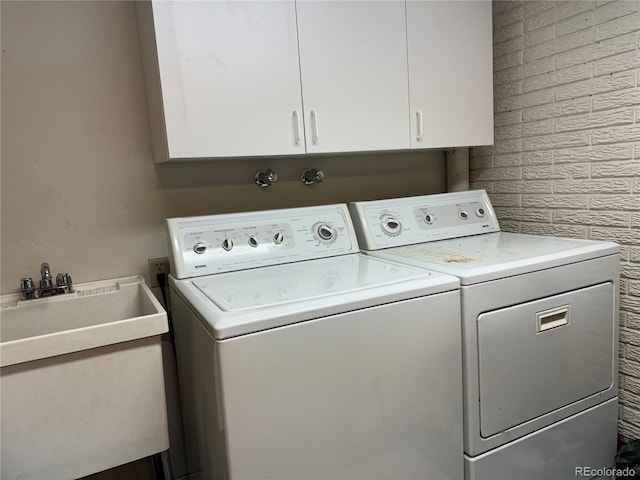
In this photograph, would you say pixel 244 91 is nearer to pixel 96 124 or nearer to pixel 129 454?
pixel 96 124

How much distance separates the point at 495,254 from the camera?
1499 millimetres

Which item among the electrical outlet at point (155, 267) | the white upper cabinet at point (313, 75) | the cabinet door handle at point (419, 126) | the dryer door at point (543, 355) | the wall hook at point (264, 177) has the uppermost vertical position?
the white upper cabinet at point (313, 75)

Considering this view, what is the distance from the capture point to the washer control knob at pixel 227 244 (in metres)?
1.55

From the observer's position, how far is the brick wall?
1.61 metres

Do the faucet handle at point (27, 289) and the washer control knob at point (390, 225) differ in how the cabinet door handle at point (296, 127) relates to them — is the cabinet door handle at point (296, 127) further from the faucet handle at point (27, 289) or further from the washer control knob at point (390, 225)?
the faucet handle at point (27, 289)

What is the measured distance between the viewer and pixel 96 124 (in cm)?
160

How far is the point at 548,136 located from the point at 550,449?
3.99ft

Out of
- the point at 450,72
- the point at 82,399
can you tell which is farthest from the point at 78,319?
the point at 450,72

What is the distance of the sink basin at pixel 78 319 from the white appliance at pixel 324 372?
0.15 meters

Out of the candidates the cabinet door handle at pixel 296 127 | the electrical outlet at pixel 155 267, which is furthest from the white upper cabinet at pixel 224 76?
the electrical outlet at pixel 155 267

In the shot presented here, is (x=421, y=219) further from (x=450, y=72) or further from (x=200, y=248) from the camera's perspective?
(x=200, y=248)

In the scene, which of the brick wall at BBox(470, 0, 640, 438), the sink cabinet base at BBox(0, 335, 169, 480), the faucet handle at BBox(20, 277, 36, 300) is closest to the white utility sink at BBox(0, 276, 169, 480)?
the sink cabinet base at BBox(0, 335, 169, 480)

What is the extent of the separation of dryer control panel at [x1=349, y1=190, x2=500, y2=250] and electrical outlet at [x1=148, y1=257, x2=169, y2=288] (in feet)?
2.49

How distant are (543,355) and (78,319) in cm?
153
